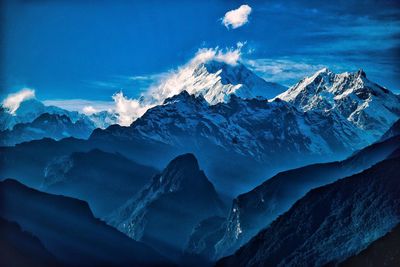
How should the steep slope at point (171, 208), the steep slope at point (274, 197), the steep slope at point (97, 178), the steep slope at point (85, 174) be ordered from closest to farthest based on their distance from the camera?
the steep slope at point (274, 197) → the steep slope at point (171, 208) → the steep slope at point (97, 178) → the steep slope at point (85, 174)

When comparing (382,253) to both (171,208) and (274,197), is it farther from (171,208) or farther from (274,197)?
(171,208)

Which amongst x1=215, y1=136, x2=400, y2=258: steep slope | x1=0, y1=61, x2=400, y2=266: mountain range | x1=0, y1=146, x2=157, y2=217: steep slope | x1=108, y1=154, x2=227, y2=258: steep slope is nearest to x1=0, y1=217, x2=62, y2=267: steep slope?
x1=0, y1=61, x2=400, y2=266: mountain range

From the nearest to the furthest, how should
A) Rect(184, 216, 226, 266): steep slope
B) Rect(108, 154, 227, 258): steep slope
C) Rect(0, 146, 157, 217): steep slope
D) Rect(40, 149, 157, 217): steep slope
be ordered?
Rect(184, 216, 226, 266): steep slope < Rect(108, 154, 227, 258): steep slope < Rect(40, 149, 157, 217): steep slope < Rect(0, 146, 157, 217): steep slope

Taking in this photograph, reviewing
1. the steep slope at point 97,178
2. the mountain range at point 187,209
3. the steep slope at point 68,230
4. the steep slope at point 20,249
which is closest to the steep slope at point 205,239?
the mountain range at point 187,209

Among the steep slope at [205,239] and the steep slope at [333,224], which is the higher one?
the steep slope at [205,239]

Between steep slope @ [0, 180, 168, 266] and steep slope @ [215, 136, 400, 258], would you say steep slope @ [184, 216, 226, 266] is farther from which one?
steep slope @ [0, 180, 168, 266]

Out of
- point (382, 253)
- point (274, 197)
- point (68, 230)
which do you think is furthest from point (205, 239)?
point (382, 253)

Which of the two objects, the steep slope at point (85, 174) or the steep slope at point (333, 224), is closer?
the steep slope at point (333, 224)

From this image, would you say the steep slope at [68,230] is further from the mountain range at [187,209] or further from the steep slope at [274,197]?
the steep slope at [274,197]
